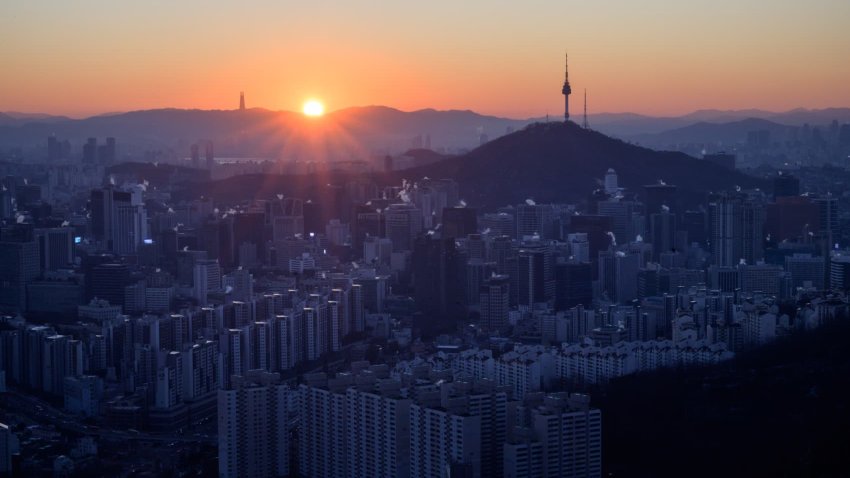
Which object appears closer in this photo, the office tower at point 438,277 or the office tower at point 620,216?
the office tower at point 438,277

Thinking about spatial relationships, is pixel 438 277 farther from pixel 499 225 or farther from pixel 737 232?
pixel 737 232

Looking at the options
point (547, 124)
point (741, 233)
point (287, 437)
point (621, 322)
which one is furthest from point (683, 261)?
point (287, 437)

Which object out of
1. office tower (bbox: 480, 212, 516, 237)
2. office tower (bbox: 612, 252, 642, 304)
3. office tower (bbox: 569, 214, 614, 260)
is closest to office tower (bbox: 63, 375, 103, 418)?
office tower (bbox: 612, 252, 642, 304)

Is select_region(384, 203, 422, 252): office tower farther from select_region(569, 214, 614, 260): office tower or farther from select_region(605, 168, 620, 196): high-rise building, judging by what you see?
select_region(605, 168, 620, 196): high-rise building

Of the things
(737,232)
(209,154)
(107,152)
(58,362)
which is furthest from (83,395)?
(209,154)

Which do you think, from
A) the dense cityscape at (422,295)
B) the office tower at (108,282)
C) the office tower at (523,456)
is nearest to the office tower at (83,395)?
the dense cityscape at (422,295)

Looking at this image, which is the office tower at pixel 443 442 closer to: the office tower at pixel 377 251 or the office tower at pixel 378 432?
the office tower at pixel 378 432
